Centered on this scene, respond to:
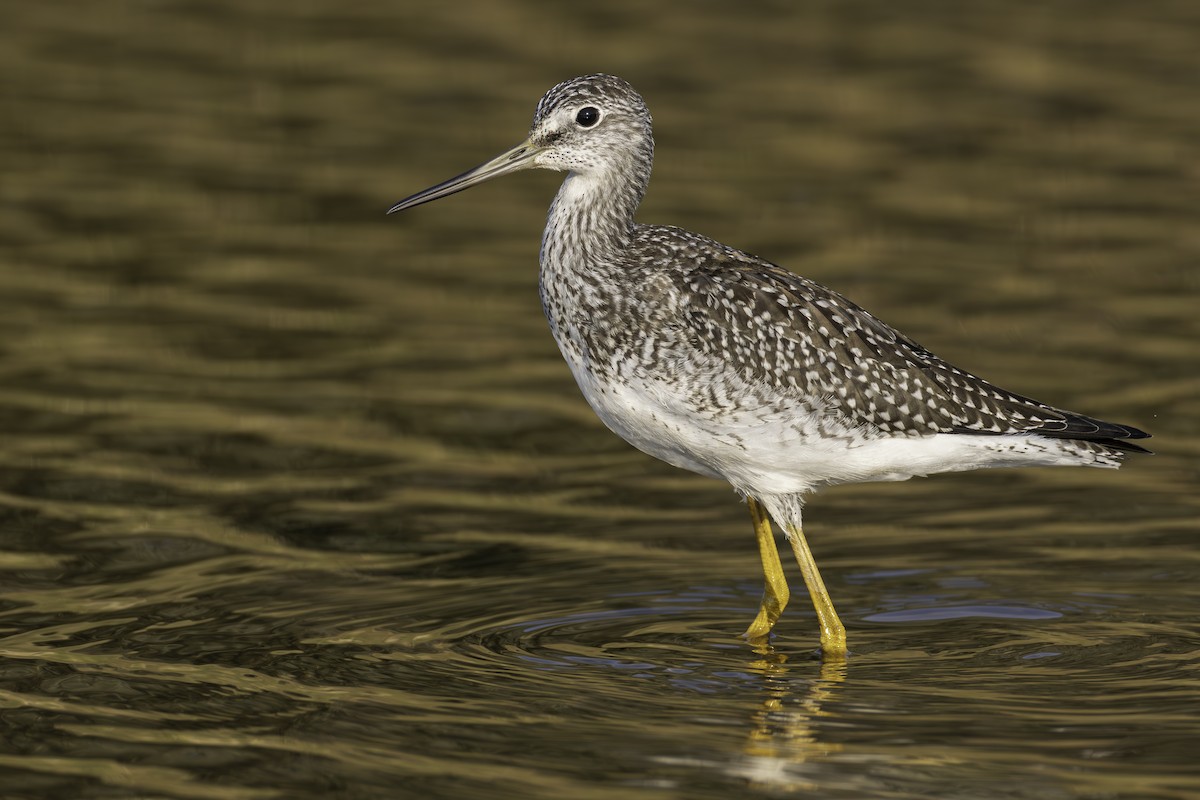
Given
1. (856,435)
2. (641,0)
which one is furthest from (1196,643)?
(641,0)

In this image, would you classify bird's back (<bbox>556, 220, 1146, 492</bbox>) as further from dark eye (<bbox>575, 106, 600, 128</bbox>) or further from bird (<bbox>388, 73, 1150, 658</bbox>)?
dark eye (<bbox>575, 106, 600, 128</bbox>)

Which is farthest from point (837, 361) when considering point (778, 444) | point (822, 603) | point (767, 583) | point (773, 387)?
point (767, 583)

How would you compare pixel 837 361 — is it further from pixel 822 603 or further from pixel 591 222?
pixel 591 222

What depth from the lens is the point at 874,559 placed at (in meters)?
14.7

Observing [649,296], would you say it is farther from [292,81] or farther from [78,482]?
[292,81]

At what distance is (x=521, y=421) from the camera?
1752 cm

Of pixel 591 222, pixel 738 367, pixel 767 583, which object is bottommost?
pixel 767 583

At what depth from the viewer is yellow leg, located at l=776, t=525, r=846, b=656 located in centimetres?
1294

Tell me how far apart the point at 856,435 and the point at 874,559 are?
6.83 ft

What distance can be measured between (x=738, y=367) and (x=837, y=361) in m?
0.69

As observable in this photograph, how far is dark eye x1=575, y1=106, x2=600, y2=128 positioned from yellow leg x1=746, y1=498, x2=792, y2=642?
8.52 ft

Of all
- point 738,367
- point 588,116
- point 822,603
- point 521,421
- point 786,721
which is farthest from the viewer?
point 521,421

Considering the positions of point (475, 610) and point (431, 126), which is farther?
point (431, 126)

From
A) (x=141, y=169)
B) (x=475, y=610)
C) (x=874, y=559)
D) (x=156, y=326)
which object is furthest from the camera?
(x=141, y=169)
